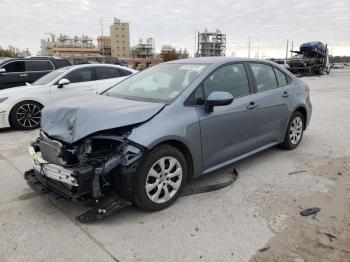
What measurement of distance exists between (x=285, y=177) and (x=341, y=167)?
1.03m

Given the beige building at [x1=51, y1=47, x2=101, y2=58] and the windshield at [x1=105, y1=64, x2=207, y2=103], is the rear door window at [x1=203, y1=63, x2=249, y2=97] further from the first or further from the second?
the beige building at [x1=51, y1=47, x2=101, y2=58]

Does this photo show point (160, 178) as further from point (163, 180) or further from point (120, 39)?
point (120, 39)

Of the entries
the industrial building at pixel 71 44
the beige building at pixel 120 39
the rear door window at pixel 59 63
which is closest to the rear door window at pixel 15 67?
the rear door window at pixel 59 63

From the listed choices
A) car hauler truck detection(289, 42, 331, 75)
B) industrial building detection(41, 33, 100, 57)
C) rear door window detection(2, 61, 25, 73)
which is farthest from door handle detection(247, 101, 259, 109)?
industrial building detection(41, 33, 100, 57)

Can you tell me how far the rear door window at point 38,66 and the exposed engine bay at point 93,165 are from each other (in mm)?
8473

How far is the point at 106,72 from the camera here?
9203mm

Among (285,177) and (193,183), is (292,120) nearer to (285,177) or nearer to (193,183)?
(285,177)

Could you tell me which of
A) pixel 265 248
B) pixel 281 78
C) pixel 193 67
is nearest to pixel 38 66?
pixel 193 67

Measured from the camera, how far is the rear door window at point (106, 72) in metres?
9.05

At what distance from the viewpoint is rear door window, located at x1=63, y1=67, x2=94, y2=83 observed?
8.52 m

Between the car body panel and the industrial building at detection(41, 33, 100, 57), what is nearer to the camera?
the car body panel

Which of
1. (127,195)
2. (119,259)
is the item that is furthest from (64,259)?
(127,195)

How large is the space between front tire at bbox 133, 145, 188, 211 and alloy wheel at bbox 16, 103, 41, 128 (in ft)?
Answer: 17.9

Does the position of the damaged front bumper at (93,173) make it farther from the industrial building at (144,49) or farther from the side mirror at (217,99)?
the industrial building at (144,49)
